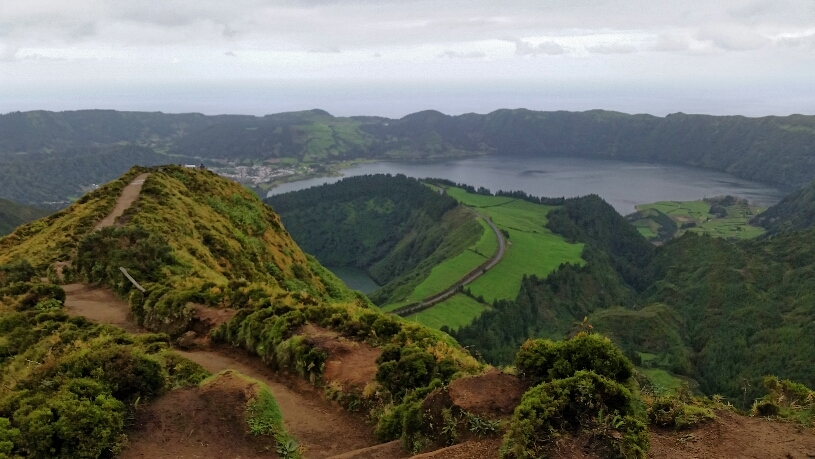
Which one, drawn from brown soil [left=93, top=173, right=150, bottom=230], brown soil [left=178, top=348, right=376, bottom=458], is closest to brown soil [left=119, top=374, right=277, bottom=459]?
brown soil [left=178, top=348, right=376, bottom=458]

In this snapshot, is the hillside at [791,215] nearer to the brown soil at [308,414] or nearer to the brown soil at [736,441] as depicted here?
the brown soil at [736,441]

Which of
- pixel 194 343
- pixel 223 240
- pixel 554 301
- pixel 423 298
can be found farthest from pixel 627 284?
pixel 194 343

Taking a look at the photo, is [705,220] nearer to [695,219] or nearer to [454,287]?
[695,219]

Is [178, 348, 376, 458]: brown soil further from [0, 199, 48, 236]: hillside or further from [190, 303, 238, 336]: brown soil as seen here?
[0, 199, 48, 236]: hillside

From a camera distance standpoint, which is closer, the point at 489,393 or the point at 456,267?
the point at 489,393

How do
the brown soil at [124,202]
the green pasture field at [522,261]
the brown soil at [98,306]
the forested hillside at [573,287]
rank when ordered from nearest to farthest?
the brown soil at [98,306] < the brown soil at [124,202] < the forested hillside at [573,287] < the green pasture field at [522,261]

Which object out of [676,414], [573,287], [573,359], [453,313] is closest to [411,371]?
[573,359]

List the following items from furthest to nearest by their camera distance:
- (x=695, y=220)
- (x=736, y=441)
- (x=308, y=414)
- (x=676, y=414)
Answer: (x=695, y=220), (x=308, y=414), (x=676, y=414), (x=736, y=441)

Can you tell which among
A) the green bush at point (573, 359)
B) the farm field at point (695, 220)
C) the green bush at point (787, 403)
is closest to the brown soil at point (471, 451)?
the green bush at point (573, 359)
